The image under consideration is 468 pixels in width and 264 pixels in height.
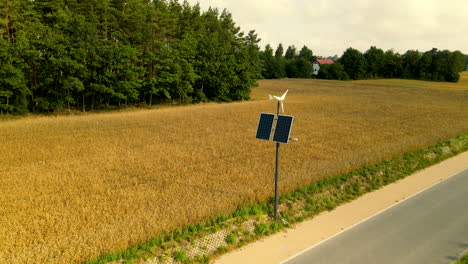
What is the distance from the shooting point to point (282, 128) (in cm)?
1042

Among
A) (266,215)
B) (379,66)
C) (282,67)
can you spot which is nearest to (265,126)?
(266,215)

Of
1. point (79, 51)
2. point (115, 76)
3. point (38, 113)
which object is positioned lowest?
point (38, 113)

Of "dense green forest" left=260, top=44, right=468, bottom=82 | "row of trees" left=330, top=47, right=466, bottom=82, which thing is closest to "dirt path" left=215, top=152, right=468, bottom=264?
"dense green forest" left=260, top=44, right=468, bottom=82

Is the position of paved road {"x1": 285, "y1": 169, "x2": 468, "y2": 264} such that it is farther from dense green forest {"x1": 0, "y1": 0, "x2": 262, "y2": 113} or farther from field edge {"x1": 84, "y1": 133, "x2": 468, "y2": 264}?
dense green forest {"x1": 0, "y1": 0, "x2": 262, "y2": 113}

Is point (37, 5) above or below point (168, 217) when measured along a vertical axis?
above

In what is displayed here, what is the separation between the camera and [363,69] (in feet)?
391

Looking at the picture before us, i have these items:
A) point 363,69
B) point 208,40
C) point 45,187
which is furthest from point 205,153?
point 363,69

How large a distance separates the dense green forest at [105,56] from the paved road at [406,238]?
35339 millimetres

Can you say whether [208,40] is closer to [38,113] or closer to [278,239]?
[38,113]

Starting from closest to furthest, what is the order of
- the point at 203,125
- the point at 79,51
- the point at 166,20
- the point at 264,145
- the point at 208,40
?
the point at 264,145 < the point at 203,125 < the point at 79,51 < the point at 166,20 < the point at 208,40

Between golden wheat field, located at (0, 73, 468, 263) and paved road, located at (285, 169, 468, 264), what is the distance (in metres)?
3.69

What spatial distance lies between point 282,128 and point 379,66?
406 feet

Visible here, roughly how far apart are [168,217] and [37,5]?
39.5 meters

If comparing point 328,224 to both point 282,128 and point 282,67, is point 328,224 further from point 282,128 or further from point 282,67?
point 282,67
